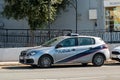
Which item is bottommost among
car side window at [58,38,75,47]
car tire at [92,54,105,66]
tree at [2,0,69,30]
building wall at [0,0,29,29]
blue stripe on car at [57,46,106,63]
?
car tire at [92,54,105,66]

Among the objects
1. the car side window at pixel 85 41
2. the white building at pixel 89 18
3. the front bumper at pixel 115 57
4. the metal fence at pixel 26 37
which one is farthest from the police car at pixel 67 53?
the white building at pixel 89 18

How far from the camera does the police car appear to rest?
22.9m

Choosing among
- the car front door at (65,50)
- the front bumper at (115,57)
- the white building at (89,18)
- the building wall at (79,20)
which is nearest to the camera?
the car front door at (65,50)

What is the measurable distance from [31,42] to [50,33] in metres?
1.51

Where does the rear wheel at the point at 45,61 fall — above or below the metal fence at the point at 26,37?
below

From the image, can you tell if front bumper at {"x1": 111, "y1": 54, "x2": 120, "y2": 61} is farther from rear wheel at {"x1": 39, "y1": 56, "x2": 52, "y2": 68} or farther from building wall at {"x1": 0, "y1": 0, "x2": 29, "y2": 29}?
building wall at {"x1": 0, "y1": 0, "x2": 29, "y2": 29}

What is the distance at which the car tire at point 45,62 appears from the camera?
23.0 meters

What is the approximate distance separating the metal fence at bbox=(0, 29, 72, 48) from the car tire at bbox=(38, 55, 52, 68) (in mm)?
7726

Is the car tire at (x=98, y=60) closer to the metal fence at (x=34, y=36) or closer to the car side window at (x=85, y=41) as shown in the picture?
the car side window at (x=85, y=41)

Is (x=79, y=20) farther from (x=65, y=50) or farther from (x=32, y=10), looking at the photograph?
(x=65, y=50)

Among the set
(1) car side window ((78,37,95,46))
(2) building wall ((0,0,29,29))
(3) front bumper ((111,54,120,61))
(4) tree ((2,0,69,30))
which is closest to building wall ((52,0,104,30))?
(2) building wall ((0,0,29,29))

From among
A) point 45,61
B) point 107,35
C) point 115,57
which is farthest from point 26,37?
point 45,61

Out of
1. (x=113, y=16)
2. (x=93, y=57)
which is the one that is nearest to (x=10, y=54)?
(x=93, y=57)

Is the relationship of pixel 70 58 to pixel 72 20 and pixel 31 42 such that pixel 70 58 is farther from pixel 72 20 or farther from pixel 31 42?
pixel 72 20
